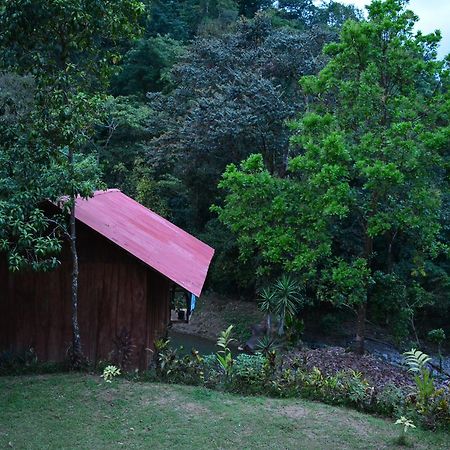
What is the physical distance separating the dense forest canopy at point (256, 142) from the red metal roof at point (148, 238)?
0.91 metres

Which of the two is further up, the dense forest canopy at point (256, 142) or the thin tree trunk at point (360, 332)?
the dense forest canopy at point (256, 142)

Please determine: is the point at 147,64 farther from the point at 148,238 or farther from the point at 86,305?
the point at 86,305

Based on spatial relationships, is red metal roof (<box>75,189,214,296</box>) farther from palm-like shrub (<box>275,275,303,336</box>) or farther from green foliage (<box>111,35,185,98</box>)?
green foliage (<box>111,35,185,98</box>)

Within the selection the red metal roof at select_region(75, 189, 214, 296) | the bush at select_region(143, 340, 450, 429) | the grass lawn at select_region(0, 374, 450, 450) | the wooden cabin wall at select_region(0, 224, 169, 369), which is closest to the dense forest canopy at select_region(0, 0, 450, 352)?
the wooden cabin wall at select_region(0, 224, 169, 369)

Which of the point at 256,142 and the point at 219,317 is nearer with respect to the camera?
the point at 256,142

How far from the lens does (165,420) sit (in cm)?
797

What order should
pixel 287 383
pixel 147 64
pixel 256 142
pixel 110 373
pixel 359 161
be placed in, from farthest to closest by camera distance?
pixel 147 64
pixel 256 142
pixel 359 161
pixel 287 383
pixel 110 373

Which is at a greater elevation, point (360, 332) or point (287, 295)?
point (287, 295)

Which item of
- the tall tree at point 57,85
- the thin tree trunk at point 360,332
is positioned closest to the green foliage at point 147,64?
the thin tree trunk at point 360,332

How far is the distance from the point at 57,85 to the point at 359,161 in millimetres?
7937

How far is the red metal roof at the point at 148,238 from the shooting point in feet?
32.1

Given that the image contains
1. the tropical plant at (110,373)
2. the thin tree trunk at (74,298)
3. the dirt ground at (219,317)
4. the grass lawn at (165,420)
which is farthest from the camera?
the dirt ground at (219,317)

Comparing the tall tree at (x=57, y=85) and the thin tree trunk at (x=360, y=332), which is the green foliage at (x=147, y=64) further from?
the tall tree at (x=57, y=85)

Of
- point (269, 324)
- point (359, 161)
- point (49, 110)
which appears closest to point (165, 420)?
point (49, 110)
